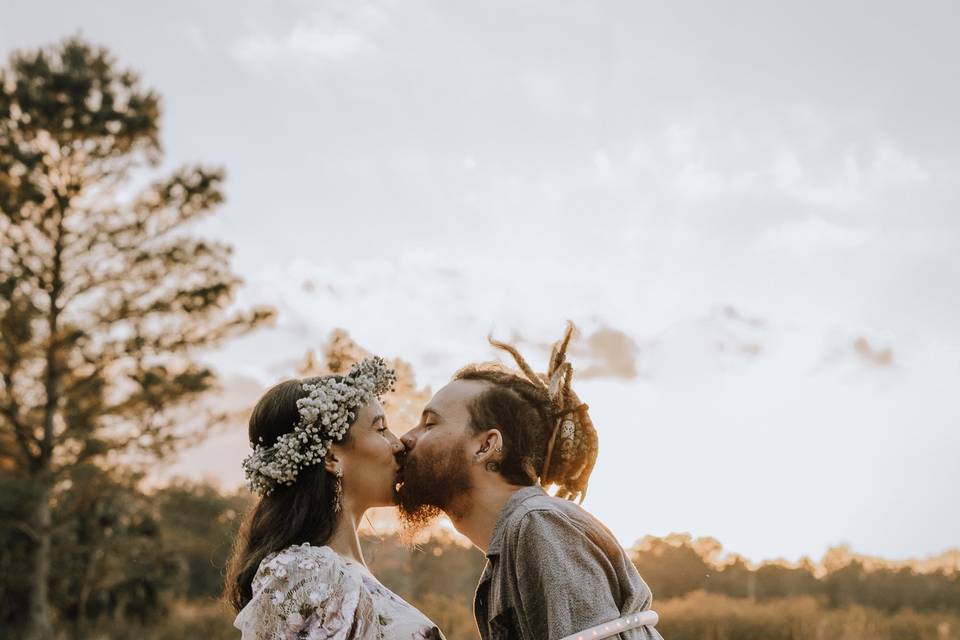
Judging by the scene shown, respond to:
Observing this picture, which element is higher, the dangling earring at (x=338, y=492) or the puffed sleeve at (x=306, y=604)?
the dangling earring at (x=338, y=492)

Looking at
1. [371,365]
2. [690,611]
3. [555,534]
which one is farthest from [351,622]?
[690,611]

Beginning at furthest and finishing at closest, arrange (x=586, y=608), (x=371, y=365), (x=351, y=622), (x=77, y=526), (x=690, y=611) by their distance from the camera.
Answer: (x=77, y=526) → (x=690, y=611) → (x=371, y=365) → (x=351, y=622) → (x=586, y=608)

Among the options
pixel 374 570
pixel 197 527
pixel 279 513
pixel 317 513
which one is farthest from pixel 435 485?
pixel 197 527

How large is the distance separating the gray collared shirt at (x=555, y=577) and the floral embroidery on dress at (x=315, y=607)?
1.34ft

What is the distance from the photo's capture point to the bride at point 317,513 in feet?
12.4

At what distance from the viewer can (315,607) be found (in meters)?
3.74

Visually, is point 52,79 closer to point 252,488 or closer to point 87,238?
point 87,238

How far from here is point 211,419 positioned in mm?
19562

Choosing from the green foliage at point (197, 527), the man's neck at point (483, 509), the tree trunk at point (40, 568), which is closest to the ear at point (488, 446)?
the man's neck at point (483, 509)

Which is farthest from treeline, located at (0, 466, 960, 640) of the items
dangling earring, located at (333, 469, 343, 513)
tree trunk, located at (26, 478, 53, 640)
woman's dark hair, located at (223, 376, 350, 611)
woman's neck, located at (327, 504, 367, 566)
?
woman's dark hair, located at (223, 376, 350, 611)

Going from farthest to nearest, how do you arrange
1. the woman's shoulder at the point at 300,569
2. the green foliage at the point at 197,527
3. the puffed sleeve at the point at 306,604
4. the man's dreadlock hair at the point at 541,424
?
the green foliage at the point at 197,527
the man's dreadlock hair at the point at 541,424
the woman's shoulder at the point at 300,569
the puffed sleeve at the point at 306,604

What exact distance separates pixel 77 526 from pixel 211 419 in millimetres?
4571

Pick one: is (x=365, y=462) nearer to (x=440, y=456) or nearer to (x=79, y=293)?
(x=440, y=456)

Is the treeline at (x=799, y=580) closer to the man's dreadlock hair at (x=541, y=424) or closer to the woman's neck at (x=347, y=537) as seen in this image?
the man's dreadlock hair at (x=541, y=424)
